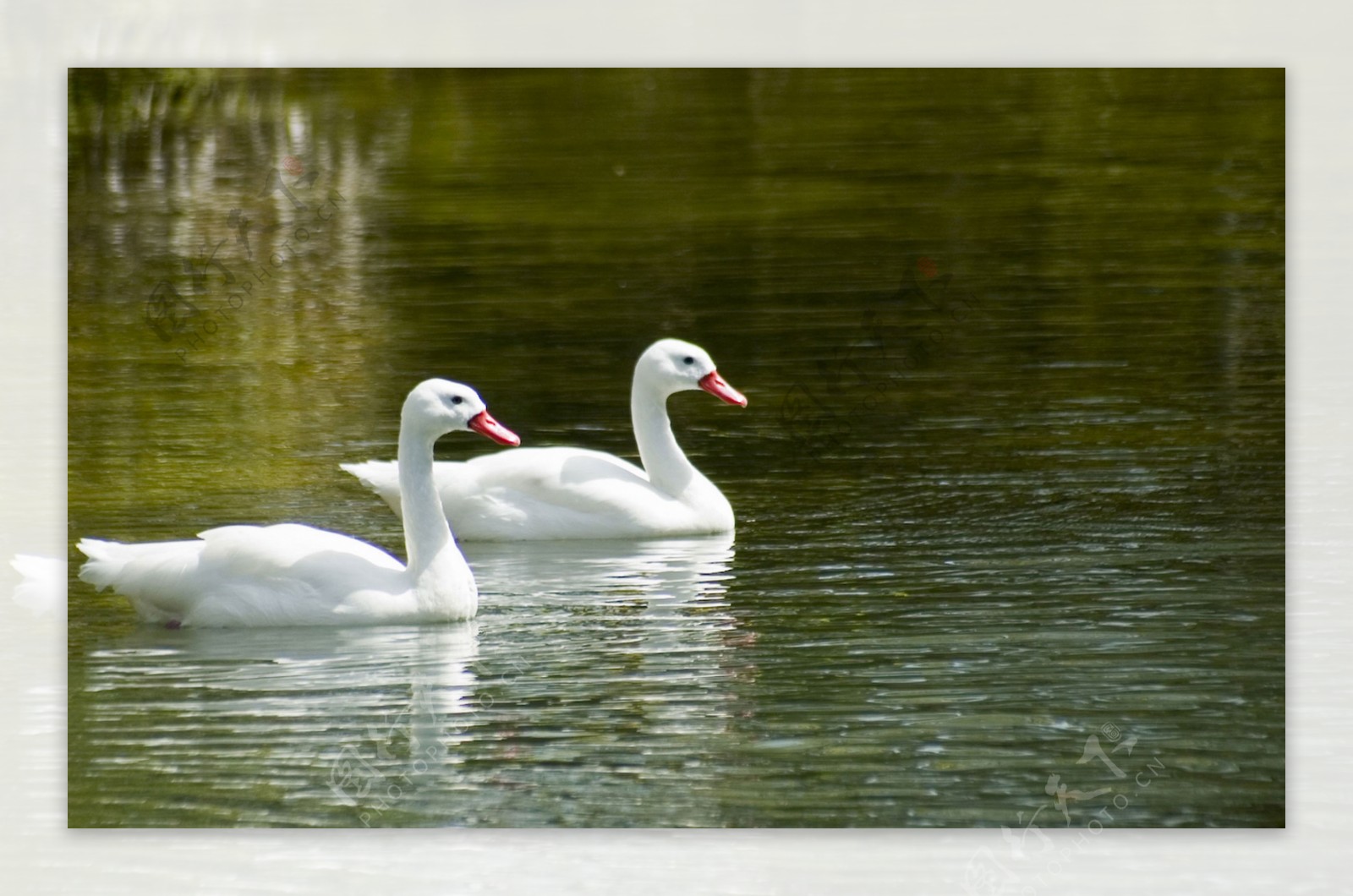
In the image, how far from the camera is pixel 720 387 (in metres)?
7.60

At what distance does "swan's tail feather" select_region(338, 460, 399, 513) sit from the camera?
7363 mm

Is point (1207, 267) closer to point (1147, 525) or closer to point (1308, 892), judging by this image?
point (1147, 525)

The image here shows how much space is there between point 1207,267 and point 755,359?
4.36ft

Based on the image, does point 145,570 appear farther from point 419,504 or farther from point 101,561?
point 419,504

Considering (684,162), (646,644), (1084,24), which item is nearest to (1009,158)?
(1084,24)

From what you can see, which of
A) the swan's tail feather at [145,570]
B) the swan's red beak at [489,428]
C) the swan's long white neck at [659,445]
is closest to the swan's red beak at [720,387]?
the swan's long white neck at [659,445]

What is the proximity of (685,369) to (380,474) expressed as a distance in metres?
0.95

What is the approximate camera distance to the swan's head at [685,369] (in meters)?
7.56

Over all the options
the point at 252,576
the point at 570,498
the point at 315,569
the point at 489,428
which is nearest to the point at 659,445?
the point at 570,498

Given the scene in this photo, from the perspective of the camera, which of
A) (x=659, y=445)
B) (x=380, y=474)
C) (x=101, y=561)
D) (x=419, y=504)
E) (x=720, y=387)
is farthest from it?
(x=659, y=445)

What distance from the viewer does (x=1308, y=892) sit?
257 inches

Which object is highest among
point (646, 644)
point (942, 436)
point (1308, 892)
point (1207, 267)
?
point (1207, 267)

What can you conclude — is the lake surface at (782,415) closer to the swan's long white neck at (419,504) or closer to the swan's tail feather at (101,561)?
the swan's tail feather at (101,561)

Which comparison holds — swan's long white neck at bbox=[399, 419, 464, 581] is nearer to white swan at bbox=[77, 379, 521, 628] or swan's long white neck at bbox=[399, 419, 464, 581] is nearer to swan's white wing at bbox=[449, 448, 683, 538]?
white swan at bbox=[77, 379, 521, 628]
